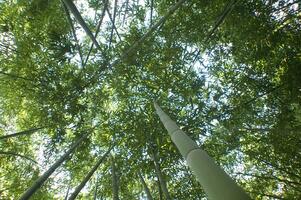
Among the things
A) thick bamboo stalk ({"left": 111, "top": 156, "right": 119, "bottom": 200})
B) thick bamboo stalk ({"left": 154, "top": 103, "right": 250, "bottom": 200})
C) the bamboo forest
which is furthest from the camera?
the bamboo forest

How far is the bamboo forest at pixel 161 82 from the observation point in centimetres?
479

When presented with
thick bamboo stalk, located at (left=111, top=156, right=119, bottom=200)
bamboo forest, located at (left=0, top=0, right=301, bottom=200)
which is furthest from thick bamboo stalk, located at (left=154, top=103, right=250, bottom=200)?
bamboo forest, located at (left=0, top=0, right=301, bottom=200)

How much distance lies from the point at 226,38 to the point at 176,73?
108cm

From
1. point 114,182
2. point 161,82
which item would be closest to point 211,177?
point 114,182

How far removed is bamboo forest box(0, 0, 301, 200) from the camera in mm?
4793

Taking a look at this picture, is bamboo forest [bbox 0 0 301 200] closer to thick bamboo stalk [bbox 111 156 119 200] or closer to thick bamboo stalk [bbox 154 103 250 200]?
thick bamboo stalk [bbox 111 156 119 200]

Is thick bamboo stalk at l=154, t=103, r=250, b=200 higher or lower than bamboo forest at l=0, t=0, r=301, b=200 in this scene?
lower

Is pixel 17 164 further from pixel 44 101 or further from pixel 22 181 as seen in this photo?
pixel 44 101

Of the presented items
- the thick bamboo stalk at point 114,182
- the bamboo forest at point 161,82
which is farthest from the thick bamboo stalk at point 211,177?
the bamboo forest at point 161,82

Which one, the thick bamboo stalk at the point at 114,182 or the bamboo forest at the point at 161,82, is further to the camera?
the bamboo forest at the point at 161,82

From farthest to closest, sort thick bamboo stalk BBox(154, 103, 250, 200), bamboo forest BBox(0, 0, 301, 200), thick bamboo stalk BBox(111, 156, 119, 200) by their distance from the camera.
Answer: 1. bamboo forest BBox(0, 0, 301, 200)
2. thick bamboo stalk BBox(111, 156, 119, 200)
3. thick bamboo stalk BBox(154, 103, 250, 200)

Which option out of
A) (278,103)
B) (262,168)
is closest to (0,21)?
(278,103)

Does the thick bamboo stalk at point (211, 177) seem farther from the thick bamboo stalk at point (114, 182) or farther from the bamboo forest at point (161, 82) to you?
the bamboo forest at point (161, 82)

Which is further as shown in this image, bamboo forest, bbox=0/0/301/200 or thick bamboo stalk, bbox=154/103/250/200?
bamboo forest, bbox=0/0/301/200
